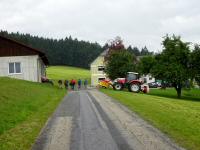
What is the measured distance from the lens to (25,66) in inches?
2142

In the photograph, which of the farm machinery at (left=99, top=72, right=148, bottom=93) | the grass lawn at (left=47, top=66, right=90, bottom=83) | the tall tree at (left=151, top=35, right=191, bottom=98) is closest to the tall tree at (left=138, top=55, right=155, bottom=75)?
the tall tree at (left=151, top=35, right=191, bottom=98)

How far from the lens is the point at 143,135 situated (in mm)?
14164

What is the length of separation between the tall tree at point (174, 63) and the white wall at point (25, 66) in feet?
52.3

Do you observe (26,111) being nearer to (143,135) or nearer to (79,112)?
(79,112)

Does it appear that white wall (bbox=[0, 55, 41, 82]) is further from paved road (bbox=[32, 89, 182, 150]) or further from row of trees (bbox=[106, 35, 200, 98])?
paved road (bbox=[32, 89, 182, 150])

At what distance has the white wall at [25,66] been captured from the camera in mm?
54031

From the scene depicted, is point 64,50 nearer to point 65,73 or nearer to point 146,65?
point 65,73

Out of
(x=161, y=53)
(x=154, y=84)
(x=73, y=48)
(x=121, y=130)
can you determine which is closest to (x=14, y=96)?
(x=121, y=130)

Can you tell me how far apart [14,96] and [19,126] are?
1023cm

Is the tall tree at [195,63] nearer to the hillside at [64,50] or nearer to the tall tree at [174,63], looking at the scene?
the tall tree at [174,63]

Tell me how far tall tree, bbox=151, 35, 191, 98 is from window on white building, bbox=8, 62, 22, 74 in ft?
58.6

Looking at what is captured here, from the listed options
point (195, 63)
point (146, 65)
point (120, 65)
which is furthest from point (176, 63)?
point (120, 65)

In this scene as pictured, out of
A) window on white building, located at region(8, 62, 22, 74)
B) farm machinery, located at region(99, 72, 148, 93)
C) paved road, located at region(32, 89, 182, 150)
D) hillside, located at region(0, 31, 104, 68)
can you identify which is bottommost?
paved road, located at region(32, 89, 182, 150)

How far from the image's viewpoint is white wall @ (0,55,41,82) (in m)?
54.0
